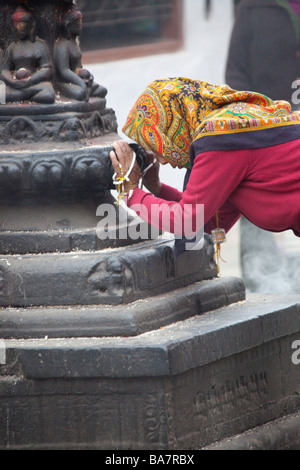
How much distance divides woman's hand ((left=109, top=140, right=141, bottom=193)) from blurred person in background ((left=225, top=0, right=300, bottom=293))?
254cm

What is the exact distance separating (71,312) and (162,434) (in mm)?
478

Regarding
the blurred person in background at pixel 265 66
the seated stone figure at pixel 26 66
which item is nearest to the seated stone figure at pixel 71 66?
the seated stone figure at pixel 26 66

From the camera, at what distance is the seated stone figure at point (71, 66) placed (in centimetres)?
396

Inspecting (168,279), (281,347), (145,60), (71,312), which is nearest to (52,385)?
(71,312)

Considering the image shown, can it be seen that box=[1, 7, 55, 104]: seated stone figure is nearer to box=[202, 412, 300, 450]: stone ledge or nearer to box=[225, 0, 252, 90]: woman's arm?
box=[202, 412, 300, 450]: stone ledge

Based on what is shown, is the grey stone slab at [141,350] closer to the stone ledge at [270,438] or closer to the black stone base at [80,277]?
the black stone base at [80,277]

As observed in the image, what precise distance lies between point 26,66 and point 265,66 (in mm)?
2784

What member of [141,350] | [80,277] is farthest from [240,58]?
[141,350]

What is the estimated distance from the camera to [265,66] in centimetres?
650

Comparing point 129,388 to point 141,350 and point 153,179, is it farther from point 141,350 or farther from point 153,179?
point 153,179

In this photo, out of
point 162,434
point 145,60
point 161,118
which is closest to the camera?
point 162,434

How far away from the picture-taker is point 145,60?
335 inches
